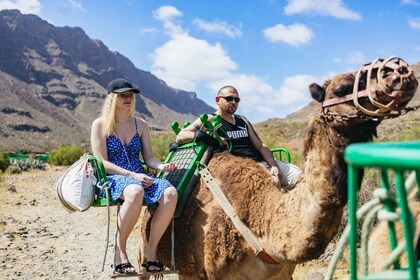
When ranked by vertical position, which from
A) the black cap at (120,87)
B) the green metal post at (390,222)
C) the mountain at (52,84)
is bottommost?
the green metal post at (390,222)

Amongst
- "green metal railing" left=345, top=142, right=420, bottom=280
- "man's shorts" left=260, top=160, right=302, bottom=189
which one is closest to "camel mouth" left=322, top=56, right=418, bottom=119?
"green metal railing" left=345, top=142, right=420, bottom=280

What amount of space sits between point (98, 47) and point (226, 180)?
18684 cm

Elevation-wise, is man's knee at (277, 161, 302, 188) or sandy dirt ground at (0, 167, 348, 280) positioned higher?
man's knee at (277, 161, 302, 188)

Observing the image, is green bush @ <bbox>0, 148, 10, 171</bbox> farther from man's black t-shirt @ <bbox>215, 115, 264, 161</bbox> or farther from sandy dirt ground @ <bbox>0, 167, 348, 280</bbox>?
man's black t-shirt @ <bbox>215, 115, 264, 161</bbox>

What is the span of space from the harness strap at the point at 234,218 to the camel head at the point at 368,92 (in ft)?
3.57

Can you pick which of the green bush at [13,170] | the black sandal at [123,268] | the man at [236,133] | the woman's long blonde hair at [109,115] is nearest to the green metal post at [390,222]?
the black sandal at [123,268]

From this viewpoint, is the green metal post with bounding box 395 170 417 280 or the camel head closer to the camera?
the green metal post with bounding box 395 170 417 280

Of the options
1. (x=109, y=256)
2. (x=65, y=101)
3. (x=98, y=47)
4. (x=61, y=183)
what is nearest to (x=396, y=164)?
(x=61, y=183)

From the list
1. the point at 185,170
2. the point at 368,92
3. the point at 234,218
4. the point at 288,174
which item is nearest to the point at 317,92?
the point at 368,92

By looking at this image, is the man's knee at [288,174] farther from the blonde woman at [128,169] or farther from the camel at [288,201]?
the blonde woman at [128,169]

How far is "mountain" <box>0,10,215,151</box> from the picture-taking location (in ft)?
284

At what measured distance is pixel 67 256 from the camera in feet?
30.9

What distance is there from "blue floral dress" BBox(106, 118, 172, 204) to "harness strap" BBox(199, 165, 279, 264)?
1.17ft

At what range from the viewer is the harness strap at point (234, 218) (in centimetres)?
371
